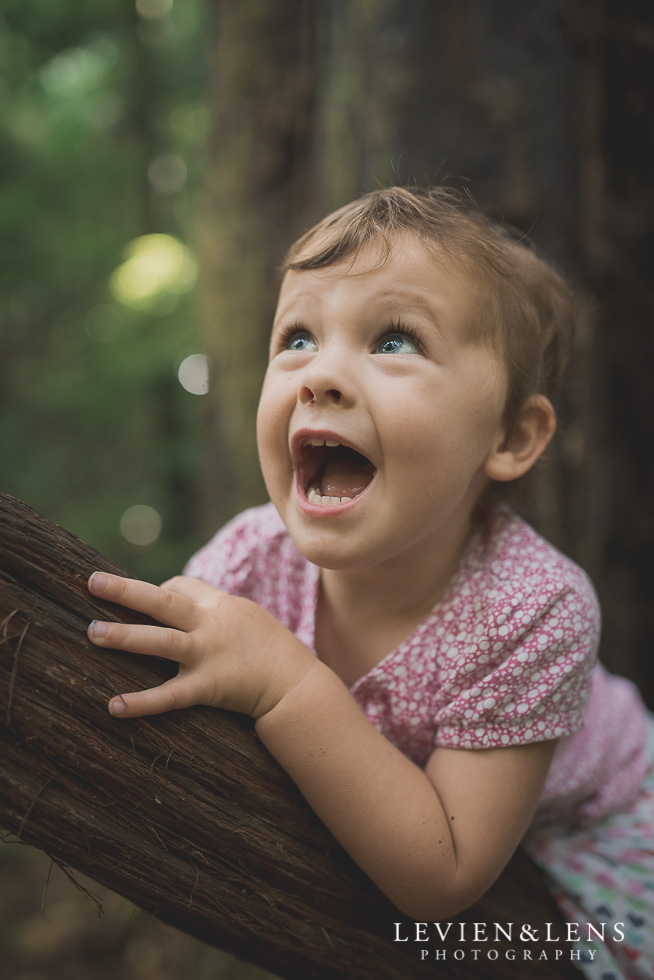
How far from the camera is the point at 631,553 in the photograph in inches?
114

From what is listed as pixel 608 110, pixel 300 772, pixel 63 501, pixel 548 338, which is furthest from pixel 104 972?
pixel 608 110

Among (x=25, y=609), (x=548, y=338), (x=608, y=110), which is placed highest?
(x=608, y=110)

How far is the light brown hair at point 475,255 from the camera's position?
1318 millimetres

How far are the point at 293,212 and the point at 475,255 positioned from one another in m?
2.25

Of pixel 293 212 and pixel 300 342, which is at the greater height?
pixel 293 212

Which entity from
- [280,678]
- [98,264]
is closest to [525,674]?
[280,678]

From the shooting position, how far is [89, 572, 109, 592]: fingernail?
1109mm

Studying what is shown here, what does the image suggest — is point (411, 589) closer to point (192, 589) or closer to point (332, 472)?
point (332, 472)

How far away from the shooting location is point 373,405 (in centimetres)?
123

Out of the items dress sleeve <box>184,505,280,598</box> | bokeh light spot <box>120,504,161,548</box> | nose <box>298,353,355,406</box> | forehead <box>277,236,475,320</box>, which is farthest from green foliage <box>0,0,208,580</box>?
nose <box>298,353,355,406</box>

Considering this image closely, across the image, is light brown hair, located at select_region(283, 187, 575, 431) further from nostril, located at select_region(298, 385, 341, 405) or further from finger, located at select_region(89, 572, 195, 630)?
finger, located at select_region(89, 572, 195, 630)

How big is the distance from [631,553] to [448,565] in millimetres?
1598

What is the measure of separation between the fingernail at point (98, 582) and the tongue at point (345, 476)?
0.42m

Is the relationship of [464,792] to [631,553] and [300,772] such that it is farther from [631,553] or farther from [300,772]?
[631,553]
